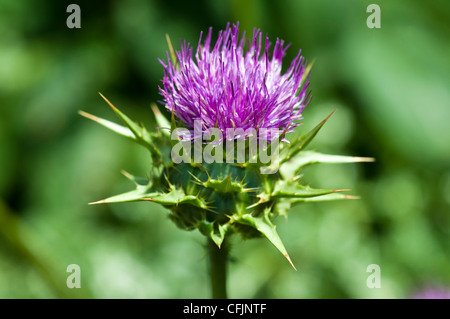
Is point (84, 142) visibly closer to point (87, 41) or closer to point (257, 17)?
point (87, 41)

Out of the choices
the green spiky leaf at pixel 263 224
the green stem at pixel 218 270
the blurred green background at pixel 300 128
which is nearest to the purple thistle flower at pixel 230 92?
the green spiky leaf at pixel 263 224

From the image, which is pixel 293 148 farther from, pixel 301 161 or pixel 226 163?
pixel 226 163

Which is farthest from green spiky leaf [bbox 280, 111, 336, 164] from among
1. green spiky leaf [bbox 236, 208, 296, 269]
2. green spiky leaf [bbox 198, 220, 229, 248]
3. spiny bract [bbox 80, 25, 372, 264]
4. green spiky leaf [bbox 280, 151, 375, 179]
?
green spiky leaf [bbox 198, 220, 229, 248]

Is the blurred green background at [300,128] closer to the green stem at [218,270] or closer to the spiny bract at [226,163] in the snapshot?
the green stem at [218,270]

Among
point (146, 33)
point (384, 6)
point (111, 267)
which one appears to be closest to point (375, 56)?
point (384, 6)
